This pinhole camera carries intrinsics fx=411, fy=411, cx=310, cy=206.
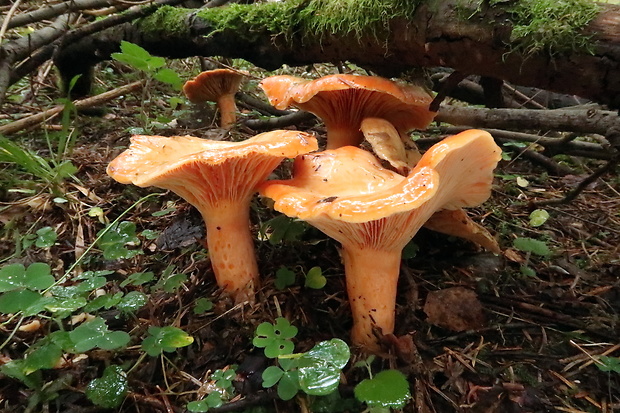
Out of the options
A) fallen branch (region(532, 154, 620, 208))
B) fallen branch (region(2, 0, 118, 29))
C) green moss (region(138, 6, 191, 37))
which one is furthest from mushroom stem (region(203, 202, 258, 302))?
fallen branch (region(2, 0, 118, 29))

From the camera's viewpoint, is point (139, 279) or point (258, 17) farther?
point (258, 17)

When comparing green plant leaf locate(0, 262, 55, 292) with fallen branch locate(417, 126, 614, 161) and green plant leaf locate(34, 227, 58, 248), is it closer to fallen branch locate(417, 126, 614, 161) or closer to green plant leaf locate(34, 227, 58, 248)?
green plant leaf locate(34, 227, 58, 248)

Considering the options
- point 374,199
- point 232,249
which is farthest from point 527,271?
point 232,249

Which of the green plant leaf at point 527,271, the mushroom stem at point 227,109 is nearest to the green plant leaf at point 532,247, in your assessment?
the green plant leaf at point 527,271

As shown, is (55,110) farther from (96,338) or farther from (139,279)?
(96,338)

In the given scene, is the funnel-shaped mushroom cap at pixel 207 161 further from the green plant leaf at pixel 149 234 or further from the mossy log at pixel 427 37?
the mossy log at pixel 427 37

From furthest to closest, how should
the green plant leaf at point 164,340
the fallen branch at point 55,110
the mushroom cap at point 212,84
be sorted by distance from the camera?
the mushroom cap at point 212,84
the fallen branch at point 55,110
the green plant leaf at point 164,340
